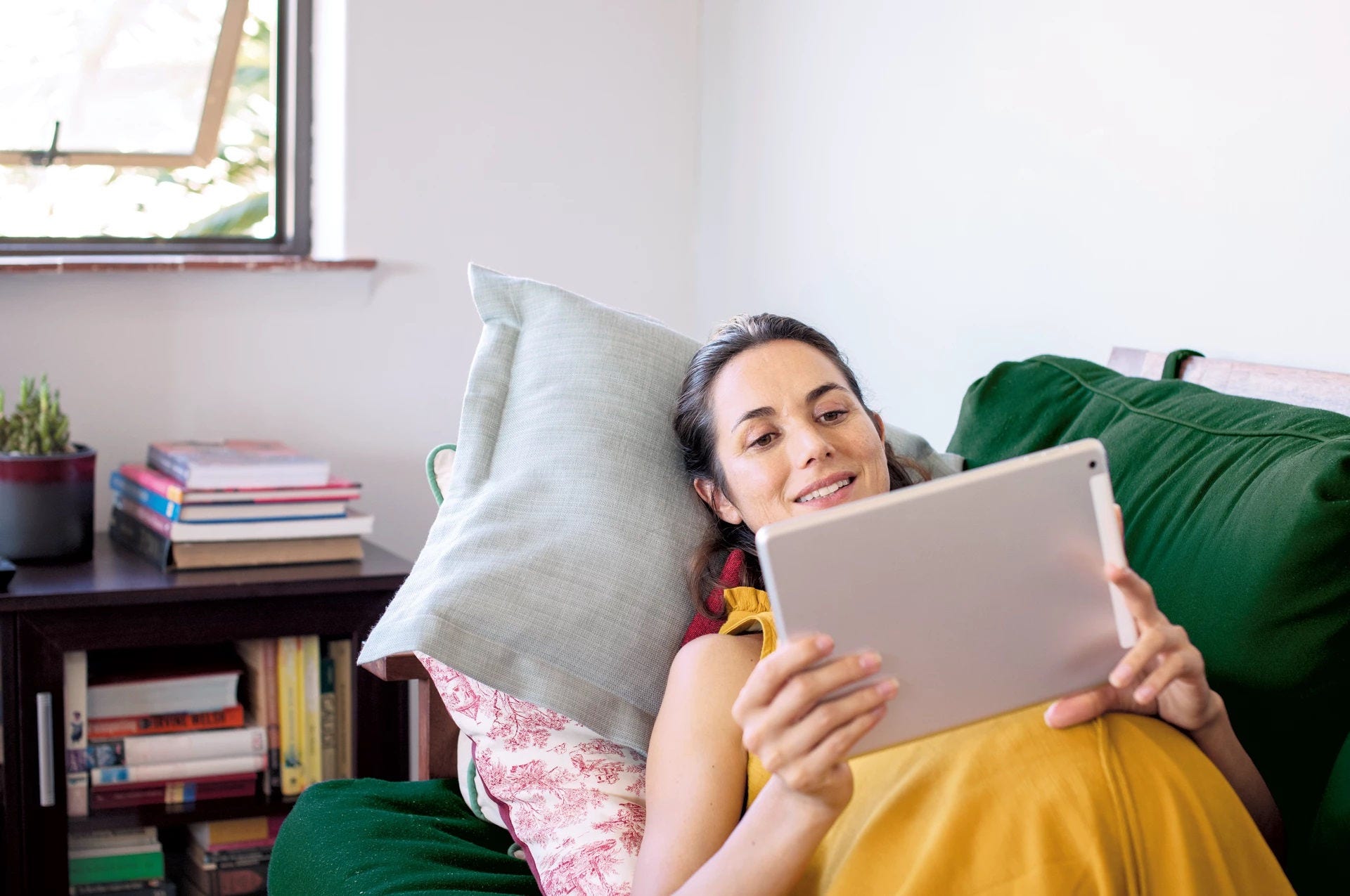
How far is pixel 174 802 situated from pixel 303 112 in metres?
1.25

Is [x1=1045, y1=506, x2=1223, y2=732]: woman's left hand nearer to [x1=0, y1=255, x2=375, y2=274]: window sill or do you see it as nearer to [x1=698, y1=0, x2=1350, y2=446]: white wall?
[x1=698, y1=0, x2=1350, y2=446]: white wall

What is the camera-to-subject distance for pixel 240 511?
7.03ft

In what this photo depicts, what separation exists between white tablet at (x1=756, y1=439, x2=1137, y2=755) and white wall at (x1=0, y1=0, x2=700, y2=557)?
1757 mm

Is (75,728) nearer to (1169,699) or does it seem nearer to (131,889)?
(131,889)

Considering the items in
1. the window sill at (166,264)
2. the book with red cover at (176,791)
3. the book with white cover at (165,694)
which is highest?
the window sill at (166,264)

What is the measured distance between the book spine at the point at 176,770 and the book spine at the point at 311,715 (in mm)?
68

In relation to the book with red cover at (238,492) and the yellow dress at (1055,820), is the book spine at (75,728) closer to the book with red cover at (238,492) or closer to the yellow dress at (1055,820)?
the book with red cover at (238,492)

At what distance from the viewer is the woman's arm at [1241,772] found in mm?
1085

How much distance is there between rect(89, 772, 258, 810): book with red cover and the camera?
2.05 metres

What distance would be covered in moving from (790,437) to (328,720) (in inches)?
45.0

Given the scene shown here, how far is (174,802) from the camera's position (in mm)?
2102

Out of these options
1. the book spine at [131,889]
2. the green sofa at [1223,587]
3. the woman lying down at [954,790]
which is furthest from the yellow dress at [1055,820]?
the book spine at [131,889]

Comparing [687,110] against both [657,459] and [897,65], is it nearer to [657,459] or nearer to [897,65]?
[897,65]

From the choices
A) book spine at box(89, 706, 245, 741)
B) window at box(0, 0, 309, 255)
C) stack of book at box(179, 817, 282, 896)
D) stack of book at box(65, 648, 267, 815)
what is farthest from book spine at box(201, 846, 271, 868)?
window at box(0, 0, 309, 255)
